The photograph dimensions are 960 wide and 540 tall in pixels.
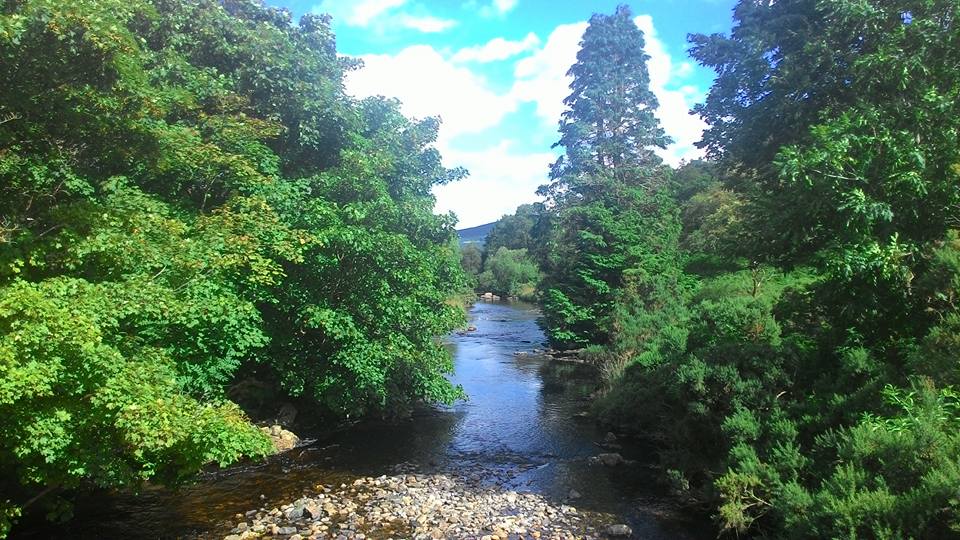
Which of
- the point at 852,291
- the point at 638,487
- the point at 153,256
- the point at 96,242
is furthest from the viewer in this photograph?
the point at 638,487

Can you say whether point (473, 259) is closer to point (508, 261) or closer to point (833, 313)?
point (508, 261)

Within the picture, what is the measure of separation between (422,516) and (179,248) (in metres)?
7.69

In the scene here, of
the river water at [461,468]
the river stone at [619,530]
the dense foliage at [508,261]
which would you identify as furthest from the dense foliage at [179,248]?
the dense foliage at [508,261]

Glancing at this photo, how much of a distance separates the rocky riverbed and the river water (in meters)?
0.51

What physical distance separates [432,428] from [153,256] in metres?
12.5

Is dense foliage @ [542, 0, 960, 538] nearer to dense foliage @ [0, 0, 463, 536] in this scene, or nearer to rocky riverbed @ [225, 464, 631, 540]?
rocky riverbed @ [225, 464, 631, 540]

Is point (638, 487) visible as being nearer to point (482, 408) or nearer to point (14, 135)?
point (482, 408)

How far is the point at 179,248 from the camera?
10008mm

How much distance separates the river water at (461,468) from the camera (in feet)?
38.4

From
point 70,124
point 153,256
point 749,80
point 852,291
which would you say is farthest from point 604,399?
point 70,124

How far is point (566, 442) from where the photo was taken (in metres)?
18.0

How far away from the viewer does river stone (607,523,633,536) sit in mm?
11523

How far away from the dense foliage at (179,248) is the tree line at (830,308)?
892 cm

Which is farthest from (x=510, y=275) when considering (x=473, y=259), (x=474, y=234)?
(x=474, y=234)
